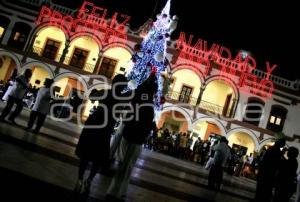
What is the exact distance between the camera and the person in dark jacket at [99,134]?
18.2 feet

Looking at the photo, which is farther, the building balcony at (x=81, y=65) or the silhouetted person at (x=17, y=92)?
the building balcony at (x=81, y=65)

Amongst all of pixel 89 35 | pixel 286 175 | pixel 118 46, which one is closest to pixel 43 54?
pixel 89 35

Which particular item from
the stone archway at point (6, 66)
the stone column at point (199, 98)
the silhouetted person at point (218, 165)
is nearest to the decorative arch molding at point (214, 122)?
the stone column at point (199, 98)

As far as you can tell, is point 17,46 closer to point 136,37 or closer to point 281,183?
point 136,37

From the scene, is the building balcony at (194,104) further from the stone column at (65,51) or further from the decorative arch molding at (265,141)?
the stone column at (65,51)

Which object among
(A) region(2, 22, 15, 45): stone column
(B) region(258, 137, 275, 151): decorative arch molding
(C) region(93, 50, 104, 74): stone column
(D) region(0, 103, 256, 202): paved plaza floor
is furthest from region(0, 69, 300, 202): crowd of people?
(A) region(2, 22, 15, 45): stone column

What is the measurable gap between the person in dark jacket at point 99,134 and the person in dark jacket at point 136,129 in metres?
0.28

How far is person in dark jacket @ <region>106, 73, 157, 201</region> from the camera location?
5.77 metres

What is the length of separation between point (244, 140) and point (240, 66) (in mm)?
6418

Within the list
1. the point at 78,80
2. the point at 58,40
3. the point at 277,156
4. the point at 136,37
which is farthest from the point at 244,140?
the point at 277,156

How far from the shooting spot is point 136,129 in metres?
5.82

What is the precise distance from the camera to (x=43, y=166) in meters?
6.16

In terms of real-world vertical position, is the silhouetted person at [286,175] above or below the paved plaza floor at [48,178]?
above

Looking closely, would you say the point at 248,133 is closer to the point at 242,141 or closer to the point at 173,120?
the point at 242,141
